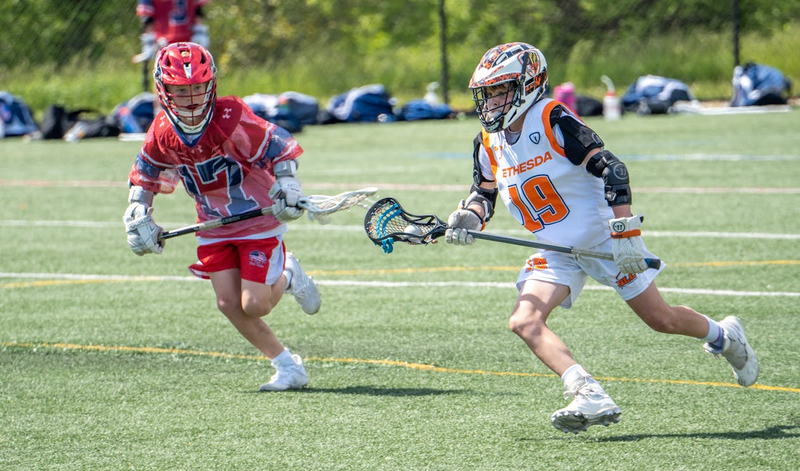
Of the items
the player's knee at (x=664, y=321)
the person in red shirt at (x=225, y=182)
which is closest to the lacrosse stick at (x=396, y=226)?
the person in red shirt at (x=225, y=182)

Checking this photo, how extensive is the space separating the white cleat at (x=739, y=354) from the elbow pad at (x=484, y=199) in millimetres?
1241

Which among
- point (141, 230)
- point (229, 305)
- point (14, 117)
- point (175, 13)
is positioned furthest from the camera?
point (14, 117)

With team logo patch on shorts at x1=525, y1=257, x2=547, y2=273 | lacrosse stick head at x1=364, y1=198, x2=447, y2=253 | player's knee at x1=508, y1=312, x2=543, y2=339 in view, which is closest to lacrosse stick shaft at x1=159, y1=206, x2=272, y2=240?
lacrosse stick head at x1=364, y1=198, x2=447, y2=253

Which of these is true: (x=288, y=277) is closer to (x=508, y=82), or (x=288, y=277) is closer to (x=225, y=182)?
(x=225, y=182)

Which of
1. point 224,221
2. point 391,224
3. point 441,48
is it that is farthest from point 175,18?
point 391,224

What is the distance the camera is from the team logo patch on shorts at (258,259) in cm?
579

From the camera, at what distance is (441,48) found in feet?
85.3

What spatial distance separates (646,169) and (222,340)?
8.77 meters

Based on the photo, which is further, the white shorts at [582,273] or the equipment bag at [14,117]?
the equipment bag at [14,117]

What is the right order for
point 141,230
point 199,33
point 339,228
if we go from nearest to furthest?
point 141,230 < point 339,228 < point 199,33

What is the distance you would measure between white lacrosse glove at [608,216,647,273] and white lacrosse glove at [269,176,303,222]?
5.41 ft

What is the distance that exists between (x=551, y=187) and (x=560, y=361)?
32.9 inches

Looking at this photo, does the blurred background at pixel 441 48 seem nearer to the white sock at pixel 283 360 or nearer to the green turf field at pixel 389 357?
the green turf field at pixel 389 357

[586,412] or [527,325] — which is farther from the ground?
[527,325]
